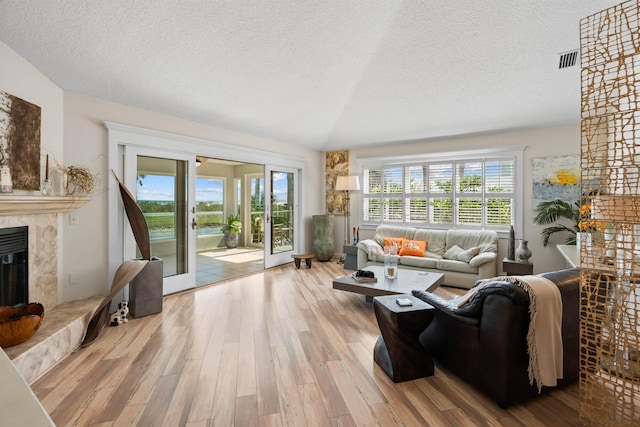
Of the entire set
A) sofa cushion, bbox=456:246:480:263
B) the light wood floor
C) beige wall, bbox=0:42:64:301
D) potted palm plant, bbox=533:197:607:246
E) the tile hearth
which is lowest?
the light wood floor

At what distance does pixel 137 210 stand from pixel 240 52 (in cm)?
214

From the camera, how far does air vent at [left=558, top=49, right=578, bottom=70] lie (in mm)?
3326

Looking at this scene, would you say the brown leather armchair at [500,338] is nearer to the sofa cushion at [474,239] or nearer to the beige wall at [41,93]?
the sofa cushion at [474,239]

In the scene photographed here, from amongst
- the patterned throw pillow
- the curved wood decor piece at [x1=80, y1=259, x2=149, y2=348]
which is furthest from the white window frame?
the curved wood decor piece at [x1=80, y1=259, x2=149, y2=348]

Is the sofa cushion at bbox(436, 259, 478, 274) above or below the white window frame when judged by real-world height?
below

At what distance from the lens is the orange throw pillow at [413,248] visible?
17.1 feet

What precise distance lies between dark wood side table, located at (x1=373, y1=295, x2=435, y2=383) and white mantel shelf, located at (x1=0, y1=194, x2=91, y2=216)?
306 cm

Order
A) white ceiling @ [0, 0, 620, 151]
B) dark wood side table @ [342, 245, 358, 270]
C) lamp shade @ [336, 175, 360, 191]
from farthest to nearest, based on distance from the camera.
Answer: lamp shade @ [336, 175, 360, 191]
dark wood side table @ [342, 245, 358, 270]
white ceiling @ [0, 0, 620, 151]

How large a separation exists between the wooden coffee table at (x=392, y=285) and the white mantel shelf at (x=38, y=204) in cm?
294

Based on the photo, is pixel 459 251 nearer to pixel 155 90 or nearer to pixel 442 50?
pixel 442 50

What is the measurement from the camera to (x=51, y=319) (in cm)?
270

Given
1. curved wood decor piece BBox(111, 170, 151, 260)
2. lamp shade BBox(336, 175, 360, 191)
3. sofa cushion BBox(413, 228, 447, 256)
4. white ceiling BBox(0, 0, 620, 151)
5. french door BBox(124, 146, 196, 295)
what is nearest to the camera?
white ceiling BBox(0, 0, 620, 151)

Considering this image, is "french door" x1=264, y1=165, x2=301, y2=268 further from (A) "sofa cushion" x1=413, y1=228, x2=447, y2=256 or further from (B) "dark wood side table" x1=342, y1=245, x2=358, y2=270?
(A) "sofa cushion" x1=413, y1=228, x2=447, y2=256

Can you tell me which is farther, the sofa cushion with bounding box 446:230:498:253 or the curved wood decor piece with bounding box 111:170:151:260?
the sofa cushion with bounding box 446:230:498:253
